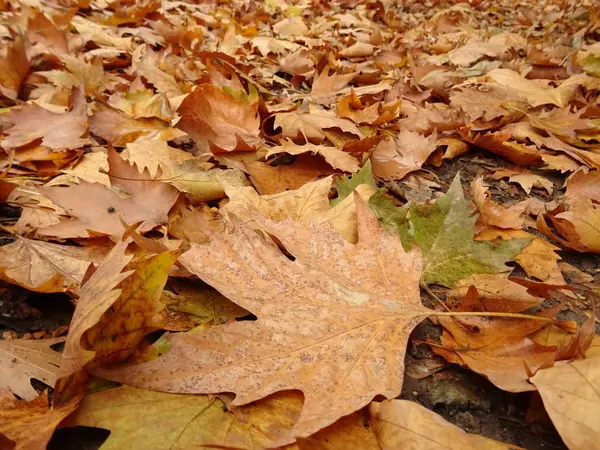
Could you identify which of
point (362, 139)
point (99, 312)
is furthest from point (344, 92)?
point (99, 312)

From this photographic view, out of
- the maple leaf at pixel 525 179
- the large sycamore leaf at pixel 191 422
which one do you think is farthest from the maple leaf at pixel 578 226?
the large sycamore leaf at pixel 191 422

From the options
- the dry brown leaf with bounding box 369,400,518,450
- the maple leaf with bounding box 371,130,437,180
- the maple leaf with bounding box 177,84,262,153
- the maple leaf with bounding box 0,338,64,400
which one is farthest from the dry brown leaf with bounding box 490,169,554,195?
the maple leaf with bounding box 0,338,64,400

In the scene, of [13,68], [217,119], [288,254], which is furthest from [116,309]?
[13,68]

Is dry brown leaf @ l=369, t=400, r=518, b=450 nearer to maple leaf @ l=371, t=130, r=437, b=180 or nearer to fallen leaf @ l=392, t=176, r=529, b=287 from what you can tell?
fallen leaf @ l=392, t=176, r=529, b=287

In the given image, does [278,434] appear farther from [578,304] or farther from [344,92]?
[344,92]

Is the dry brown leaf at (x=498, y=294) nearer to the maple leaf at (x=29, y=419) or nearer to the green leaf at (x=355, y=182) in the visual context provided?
the green leaf at (x=355, y=182)

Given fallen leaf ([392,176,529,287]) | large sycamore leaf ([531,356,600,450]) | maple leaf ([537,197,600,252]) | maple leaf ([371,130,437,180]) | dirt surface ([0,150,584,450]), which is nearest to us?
large sycamore leaf ([531,356,600,450])
